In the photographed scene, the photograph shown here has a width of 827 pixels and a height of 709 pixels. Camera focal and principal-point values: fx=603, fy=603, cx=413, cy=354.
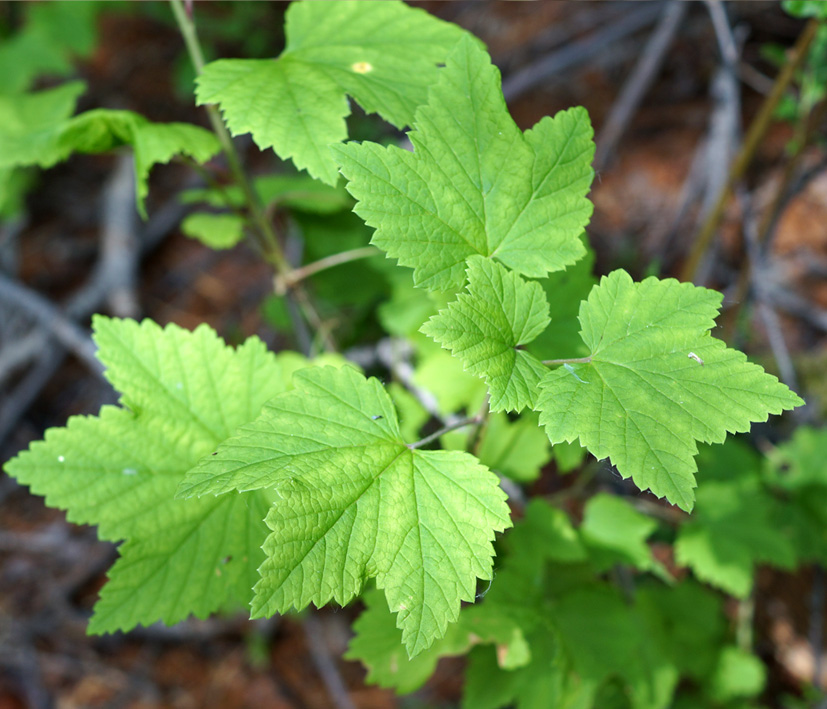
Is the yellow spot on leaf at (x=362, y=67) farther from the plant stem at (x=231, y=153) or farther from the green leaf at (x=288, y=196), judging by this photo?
the green leaf at (x=288, y=196)

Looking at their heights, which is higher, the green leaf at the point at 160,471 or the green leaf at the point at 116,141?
the green leaf at the point at 116,141

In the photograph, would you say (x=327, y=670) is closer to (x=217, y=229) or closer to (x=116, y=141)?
(x=217, y=229)

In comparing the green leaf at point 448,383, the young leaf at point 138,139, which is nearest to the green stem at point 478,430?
the green leaf at point 448,383

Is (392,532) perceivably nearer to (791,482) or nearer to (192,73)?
(791,482)

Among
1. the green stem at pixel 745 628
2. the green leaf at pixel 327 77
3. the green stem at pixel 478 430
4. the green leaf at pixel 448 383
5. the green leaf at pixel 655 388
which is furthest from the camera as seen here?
the green stem at pixel 745 628

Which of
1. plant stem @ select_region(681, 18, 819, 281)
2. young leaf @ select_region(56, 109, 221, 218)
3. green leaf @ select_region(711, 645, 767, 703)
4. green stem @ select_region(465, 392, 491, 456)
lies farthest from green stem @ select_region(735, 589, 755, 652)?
young leaf @ select_region(56, 109, 221, 218)

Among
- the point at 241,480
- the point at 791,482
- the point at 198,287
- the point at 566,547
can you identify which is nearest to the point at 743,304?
the point at 791,482

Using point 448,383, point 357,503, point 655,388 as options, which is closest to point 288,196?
point 448,383
